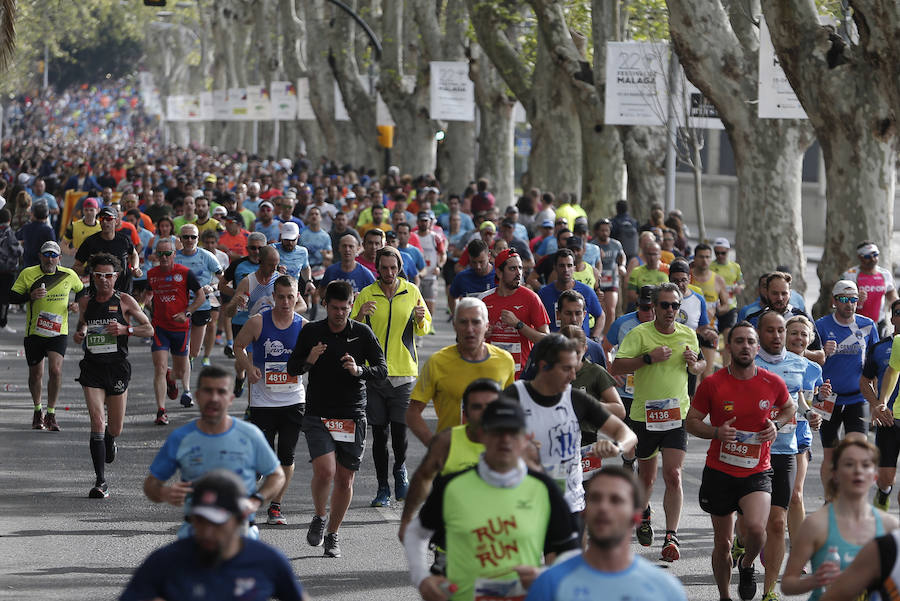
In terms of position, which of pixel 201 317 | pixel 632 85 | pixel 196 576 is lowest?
pixel 201 317

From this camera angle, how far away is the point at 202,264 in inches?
630

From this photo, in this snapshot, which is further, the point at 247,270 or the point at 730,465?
the point at 247,270

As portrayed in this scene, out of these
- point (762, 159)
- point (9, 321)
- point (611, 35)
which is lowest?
point (9, 321)

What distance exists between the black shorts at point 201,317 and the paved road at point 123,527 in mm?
1167

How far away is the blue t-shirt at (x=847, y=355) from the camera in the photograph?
1186cm

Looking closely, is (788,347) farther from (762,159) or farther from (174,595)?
(762,159)

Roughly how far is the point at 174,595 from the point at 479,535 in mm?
1117

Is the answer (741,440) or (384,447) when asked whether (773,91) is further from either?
(741,440)

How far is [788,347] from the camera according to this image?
1020 cm

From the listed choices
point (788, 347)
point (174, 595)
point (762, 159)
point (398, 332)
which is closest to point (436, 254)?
point (762, 159)

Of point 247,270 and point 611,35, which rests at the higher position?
point 611,35

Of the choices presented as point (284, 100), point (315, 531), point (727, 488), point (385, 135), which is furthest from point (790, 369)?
point (284, 100)

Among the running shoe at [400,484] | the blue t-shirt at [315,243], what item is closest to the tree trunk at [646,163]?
the blue t-shirt at [315,243]

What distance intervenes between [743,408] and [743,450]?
22 centimetres
